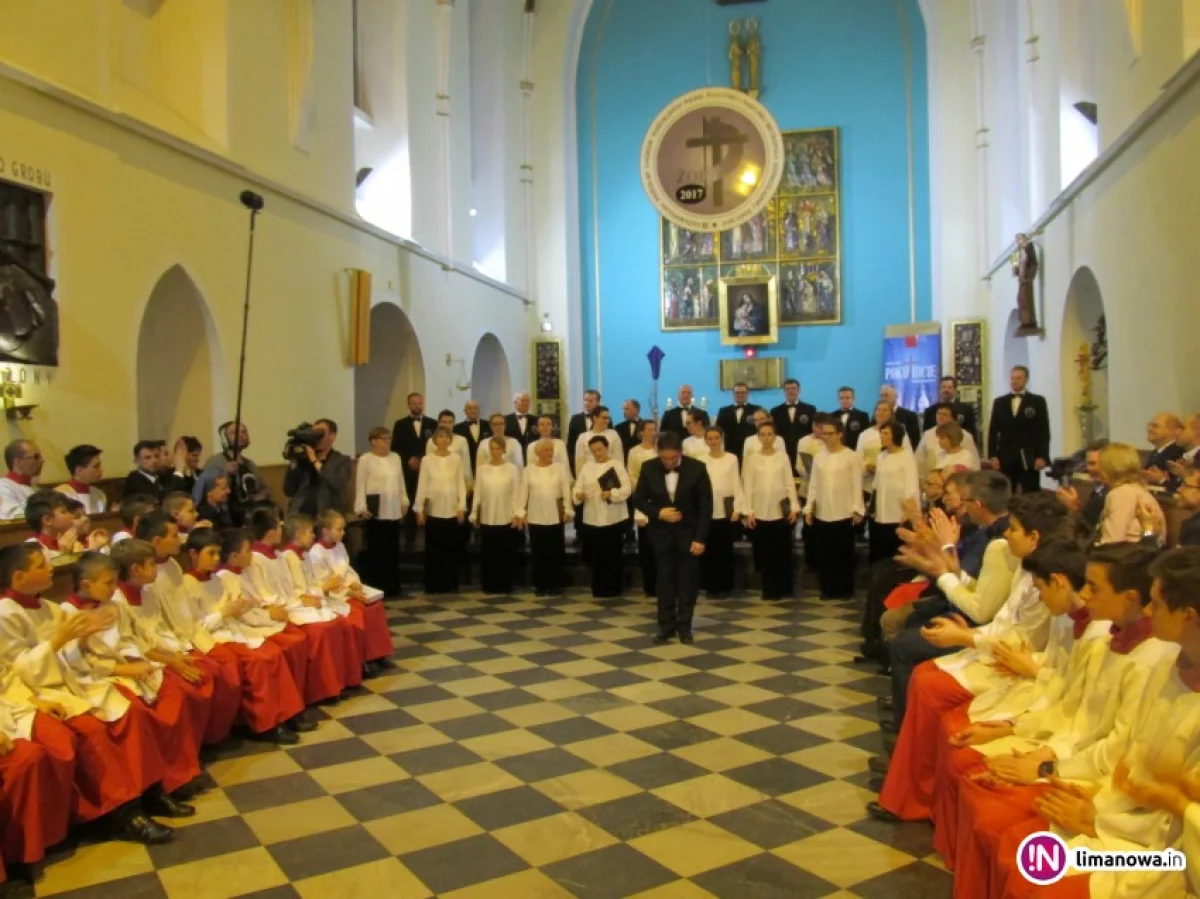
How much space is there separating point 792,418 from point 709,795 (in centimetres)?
792

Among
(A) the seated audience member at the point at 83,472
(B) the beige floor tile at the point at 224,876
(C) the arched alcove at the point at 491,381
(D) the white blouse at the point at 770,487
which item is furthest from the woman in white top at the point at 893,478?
(C) the arched alcove at the point at 491,381

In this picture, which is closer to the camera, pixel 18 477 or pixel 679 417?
pixel 18 477

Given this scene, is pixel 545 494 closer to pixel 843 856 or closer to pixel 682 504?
pixel 682 504

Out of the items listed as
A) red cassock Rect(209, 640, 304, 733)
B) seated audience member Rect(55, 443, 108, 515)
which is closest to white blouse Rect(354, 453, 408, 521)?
seated audience member Rect(55, 443, 108, 515)

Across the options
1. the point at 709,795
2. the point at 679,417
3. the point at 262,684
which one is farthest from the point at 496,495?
the point at 709,795

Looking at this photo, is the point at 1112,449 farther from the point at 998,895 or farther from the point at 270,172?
the point at 270,172

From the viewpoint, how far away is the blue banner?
16062 millimetres

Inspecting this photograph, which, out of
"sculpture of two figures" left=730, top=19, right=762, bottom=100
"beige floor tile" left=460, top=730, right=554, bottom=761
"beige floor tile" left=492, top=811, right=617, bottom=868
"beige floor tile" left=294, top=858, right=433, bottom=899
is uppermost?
"sculpture of two figures" left=730, top=19, right=762, bottom=100

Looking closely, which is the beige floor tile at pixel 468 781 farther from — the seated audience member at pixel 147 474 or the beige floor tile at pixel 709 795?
the seated audience member at pixel 147 474

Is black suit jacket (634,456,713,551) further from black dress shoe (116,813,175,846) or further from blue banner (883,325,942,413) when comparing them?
blue banner (883,325,942,413)

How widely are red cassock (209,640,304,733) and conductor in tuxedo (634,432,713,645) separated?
123 inches

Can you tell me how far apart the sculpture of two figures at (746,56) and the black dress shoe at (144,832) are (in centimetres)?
1563

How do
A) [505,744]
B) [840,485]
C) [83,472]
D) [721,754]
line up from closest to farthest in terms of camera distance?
[721,754] → [505,744] → [83,472] → [840,485]

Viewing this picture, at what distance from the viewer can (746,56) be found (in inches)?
683
